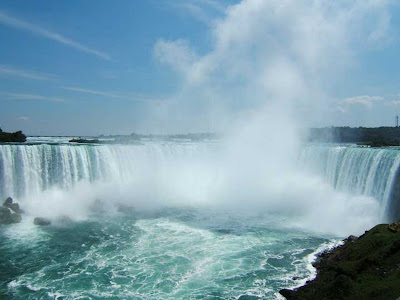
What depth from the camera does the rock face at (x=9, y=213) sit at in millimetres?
15594

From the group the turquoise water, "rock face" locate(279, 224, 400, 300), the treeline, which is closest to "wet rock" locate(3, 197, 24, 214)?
the turquoise water

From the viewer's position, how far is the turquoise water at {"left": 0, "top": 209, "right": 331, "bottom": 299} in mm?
9344

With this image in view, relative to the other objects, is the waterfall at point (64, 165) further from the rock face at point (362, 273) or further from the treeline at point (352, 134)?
the treeline at point (352, 134)

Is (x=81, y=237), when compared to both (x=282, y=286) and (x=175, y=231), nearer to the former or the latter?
(x=175, y=231)

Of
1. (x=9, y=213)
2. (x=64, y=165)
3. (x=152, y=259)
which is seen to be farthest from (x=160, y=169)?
(x=152, y=259)

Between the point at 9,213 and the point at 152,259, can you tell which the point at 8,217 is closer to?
the point at 9,213

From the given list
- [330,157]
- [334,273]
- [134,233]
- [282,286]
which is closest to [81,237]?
[134,233]

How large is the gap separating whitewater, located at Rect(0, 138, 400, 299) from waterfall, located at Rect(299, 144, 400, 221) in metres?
0.06

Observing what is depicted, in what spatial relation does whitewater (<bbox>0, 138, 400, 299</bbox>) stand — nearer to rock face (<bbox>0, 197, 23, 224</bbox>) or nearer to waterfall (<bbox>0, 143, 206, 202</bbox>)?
waterfall (<bbox>0, 143, 206, 202</bbox>)

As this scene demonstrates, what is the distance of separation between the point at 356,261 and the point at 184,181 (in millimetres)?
17005

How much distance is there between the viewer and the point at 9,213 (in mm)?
15711

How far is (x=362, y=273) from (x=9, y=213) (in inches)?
581

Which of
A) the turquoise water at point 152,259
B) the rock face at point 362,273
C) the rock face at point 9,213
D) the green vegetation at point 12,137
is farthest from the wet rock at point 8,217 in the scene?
the green vegetation at point 12,137

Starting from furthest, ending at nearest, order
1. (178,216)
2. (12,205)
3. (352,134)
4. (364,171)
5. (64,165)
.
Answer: (352,134)
(64,165)
(178,216)
(364,171)
(12,205)
